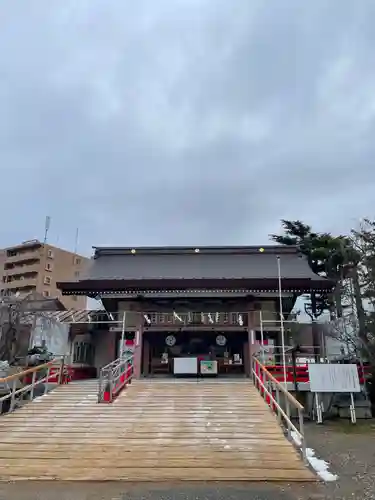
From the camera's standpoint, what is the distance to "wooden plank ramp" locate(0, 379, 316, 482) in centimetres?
700

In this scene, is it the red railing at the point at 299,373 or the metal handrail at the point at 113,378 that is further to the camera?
the red railing at the point at 299,373

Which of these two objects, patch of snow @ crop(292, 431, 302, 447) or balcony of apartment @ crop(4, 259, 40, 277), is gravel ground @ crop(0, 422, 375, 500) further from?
balcony of apartment @ crop(4, 259, 40, 277)

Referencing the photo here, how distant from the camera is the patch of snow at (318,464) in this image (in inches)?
270

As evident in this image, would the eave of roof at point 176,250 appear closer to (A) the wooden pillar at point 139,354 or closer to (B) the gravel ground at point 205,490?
(A) the wooden pillar at point 139,354

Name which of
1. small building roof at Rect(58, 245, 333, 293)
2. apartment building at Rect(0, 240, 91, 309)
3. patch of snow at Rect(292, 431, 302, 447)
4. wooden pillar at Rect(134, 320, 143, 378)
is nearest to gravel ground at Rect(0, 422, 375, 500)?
patch of snow at Rect(292, 431, 302, 447)

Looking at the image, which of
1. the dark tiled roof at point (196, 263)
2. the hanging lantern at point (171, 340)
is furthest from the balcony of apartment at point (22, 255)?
the hanging lantern at point (171, 340)

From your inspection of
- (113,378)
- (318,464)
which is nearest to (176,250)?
(113,378)

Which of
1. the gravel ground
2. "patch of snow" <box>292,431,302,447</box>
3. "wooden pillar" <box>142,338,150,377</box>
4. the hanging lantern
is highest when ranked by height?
the hanging lantern

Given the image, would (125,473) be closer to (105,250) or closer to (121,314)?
(121,314)

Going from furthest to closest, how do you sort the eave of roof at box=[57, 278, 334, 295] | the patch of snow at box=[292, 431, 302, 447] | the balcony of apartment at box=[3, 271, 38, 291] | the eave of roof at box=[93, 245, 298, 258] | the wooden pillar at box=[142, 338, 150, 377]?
the balcony of apartment at box=[3, 271, 38, 291] < the eave of roof at box=[93, 245, 298, 258] < the wooden pillar at box=[142, 338, 150, 377] < the eave of roof at box=[57, 278, 334, 295] < the patch of snow at box=[292, 431, 302, 447]

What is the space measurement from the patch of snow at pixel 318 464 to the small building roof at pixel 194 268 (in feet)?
26.0

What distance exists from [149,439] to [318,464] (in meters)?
3.31

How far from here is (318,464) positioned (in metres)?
7.64

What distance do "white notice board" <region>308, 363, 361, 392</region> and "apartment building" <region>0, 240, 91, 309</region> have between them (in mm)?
44608
